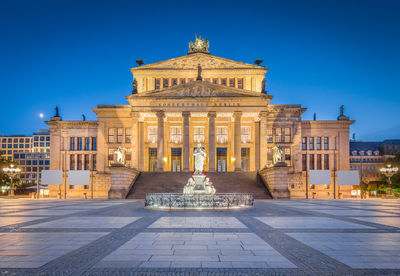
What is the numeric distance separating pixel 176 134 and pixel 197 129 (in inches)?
156

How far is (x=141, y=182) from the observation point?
140 feet

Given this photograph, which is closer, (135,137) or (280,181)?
(280,181)

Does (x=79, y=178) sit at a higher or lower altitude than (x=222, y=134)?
lower

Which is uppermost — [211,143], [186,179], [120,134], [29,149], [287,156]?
[120,134]

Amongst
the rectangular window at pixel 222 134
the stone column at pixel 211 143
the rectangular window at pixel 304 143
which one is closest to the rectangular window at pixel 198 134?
the rectangular window at pixel 222 134

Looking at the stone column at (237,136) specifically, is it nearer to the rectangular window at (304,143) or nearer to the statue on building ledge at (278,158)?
the statue on building ledge at (278,158)

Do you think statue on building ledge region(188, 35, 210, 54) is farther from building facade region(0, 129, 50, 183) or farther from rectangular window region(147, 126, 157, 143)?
building facade region(0, 129, 50, 183)

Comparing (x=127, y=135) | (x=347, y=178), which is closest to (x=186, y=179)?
(x=347, y=178)

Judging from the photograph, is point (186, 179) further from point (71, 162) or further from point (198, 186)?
point (71, 162)

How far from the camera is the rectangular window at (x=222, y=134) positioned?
59156 mm

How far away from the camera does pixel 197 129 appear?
59375 mm

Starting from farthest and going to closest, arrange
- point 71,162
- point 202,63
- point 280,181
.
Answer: point 71,162 → point 202,63 → point 280,181

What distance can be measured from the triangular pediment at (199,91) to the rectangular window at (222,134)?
406 inches

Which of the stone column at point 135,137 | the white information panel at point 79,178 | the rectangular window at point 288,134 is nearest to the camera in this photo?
the white information panel at point 79,178
